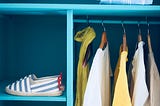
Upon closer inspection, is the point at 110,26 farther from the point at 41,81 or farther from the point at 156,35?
the point at 41,81

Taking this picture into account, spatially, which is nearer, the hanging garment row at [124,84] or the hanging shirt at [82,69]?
the hanging garment row at [124,84]

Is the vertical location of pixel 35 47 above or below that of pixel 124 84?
above

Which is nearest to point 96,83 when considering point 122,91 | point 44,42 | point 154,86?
point 122,91

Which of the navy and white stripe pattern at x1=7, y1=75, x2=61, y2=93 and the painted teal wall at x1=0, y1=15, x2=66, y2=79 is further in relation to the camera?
the painted teal wall at x1=0, y1=15, x2=66, y2=79

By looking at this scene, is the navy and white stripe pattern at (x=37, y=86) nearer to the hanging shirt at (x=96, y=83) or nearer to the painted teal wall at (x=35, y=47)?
the hanging shirt at (x=96, y=83)

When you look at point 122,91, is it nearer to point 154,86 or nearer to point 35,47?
point 154,86

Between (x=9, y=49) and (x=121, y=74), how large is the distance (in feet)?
2.92

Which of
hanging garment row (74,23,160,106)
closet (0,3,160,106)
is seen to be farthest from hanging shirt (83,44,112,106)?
closet (0,3,160,106)

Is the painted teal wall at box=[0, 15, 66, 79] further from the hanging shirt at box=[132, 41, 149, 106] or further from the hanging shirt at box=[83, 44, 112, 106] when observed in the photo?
the hanging shirt at box=[132, 41, 149, 106]

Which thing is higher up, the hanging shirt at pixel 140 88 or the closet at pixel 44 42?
the closet at pixel 44 42

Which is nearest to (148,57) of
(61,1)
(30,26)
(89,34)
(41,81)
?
(89,34)

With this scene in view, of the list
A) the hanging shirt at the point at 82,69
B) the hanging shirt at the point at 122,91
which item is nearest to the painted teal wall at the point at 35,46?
the hanging shirt at the point at 82,69

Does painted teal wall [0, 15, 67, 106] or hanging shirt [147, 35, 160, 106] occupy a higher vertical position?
painted teal wall [0, 15, 67, 106]

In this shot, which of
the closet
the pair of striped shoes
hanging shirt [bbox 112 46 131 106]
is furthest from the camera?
the closet
